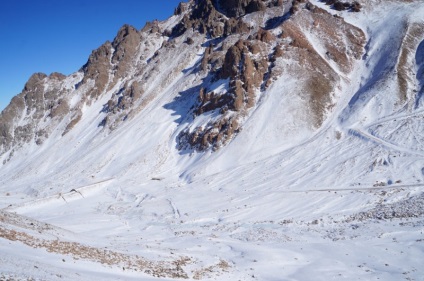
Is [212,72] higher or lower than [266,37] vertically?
lower

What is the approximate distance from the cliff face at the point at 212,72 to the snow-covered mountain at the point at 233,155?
1.38 feet

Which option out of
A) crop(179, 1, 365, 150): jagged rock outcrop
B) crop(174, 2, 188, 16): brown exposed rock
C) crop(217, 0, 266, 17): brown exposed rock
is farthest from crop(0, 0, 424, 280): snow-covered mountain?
crop(174, 2, 188, 16): brown exposed rock

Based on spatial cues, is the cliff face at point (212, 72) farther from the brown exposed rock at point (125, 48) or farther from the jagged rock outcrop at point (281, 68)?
the brown exposed rock at point (125, 48)

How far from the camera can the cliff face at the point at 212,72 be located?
192ft

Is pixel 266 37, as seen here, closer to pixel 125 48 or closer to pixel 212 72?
pixel 212 72

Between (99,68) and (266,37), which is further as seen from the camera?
(99,68)

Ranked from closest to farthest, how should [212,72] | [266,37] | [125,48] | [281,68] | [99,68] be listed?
1. [281,68]
2. [266,37]
3. [212,72]
4. [99,68]
5. [125,48]

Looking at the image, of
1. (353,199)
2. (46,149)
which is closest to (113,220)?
(353,199)

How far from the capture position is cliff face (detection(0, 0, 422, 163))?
58594 mm

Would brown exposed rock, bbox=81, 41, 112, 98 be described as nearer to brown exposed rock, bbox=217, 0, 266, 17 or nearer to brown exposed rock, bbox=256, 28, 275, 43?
brown exposed rock, bbox=217, 0, 266, 17

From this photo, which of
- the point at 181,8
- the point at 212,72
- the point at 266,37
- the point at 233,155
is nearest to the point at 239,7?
the point at 181,8

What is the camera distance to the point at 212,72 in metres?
74.4

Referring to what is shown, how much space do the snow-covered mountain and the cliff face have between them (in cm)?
42

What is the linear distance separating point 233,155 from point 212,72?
29231mm
